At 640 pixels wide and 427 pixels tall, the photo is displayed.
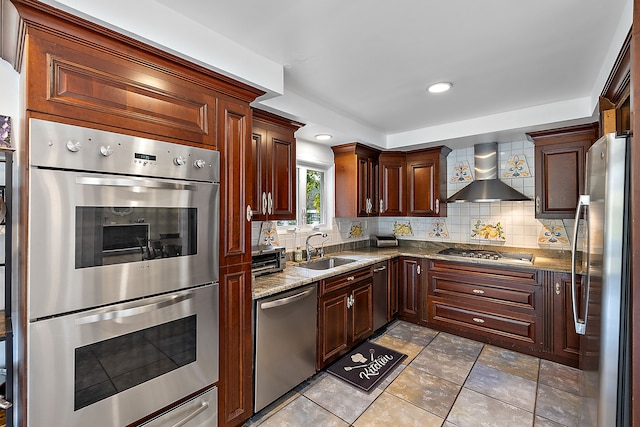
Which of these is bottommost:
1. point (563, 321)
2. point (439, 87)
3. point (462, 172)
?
point (563, 321)

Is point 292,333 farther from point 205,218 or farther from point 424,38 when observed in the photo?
point 424,38

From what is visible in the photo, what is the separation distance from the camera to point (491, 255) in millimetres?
3408

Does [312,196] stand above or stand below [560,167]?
below

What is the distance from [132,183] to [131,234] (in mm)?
241

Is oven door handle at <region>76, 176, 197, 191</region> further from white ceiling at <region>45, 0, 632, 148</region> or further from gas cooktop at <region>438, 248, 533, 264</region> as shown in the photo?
gas cooktop at <region>438, 248, 533, 264</region>

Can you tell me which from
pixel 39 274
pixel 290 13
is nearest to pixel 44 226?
pixel 39 274

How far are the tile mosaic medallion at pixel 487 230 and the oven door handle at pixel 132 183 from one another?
135 inches

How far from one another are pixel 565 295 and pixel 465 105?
195cm

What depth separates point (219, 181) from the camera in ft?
5.88

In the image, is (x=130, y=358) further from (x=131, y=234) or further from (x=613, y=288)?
(x=613, y=288)

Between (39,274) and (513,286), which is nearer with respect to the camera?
(39,274)

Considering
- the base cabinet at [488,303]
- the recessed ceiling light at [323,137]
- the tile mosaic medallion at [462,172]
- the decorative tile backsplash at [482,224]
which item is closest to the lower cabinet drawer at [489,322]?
the base cabinet at [488,303]

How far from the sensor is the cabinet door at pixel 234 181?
1825 mm

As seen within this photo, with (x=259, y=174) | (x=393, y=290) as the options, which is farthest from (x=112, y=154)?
(x=393, y=290)
